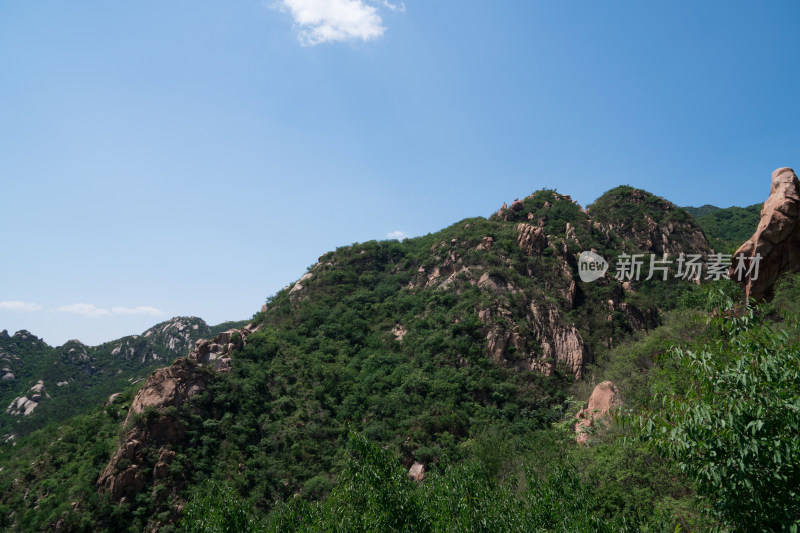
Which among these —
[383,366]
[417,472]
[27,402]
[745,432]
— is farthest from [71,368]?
[745,432]

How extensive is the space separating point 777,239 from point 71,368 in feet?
327

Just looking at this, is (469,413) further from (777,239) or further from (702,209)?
(702,209)

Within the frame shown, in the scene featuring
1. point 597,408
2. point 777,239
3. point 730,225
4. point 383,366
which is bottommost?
point 383,366

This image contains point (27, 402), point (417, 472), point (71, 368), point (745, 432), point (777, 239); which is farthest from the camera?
point (71, 368)

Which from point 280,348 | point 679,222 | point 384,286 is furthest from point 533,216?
point 280,348

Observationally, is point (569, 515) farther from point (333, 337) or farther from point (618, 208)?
point (618, 208)

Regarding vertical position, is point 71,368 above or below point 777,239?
below

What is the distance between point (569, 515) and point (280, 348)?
39.1m

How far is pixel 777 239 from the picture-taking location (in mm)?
24500

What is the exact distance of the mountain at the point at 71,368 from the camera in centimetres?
5609

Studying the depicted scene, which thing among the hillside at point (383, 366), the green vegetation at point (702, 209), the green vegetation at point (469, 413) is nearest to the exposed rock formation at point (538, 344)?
the hillside at point (383, 366)

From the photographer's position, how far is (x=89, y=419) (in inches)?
1361

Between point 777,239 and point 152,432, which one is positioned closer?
point 777,239

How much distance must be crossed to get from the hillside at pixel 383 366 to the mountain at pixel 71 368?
95.4ft
